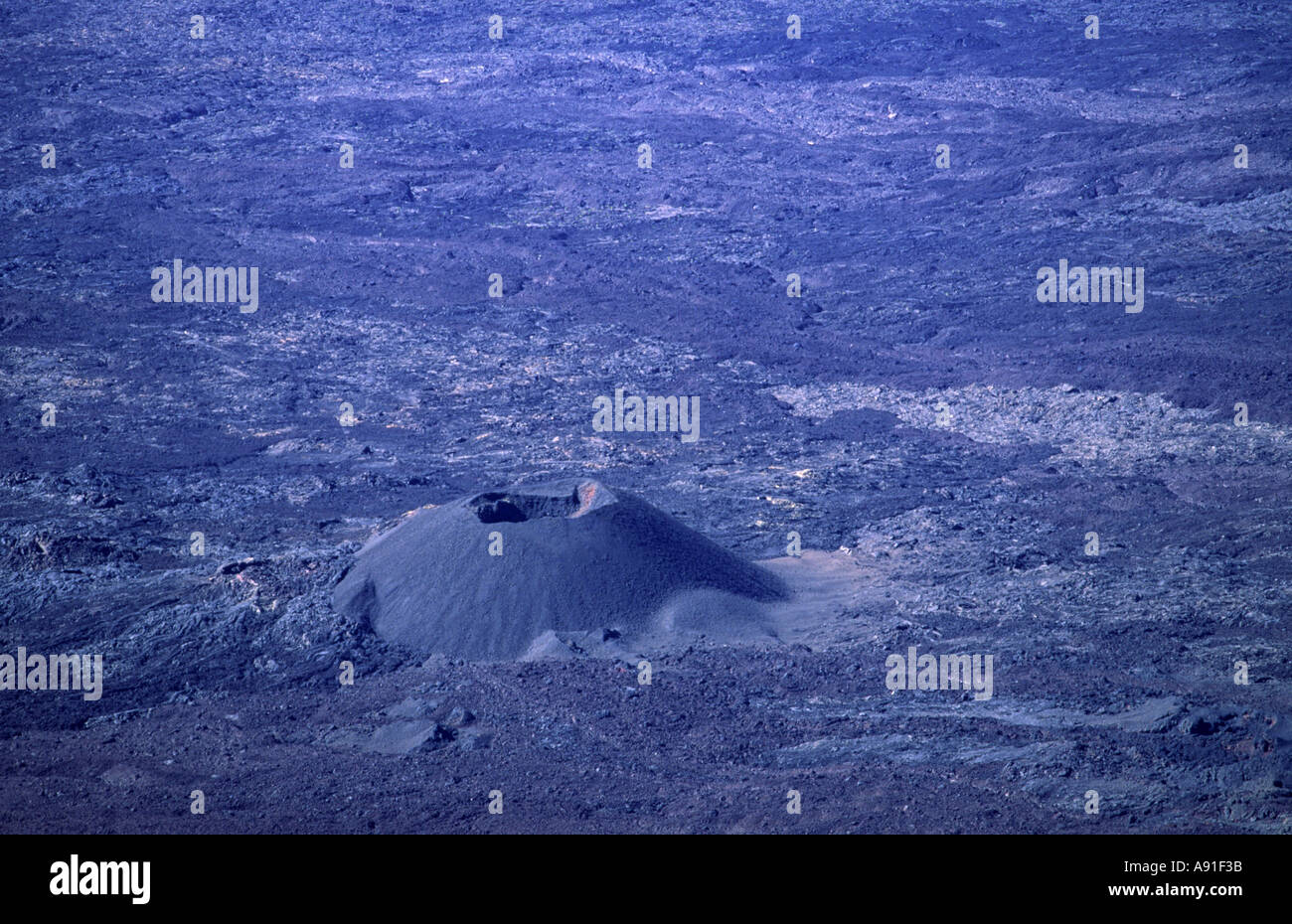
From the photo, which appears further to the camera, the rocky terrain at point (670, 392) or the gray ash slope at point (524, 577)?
the gray ash slope at point (524, 577)

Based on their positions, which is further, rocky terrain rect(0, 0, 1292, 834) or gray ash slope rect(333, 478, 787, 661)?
gray ash slope rect(333, 478, 787, 661)

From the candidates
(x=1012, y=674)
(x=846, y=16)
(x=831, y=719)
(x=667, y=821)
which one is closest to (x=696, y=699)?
(x=831, y=719)

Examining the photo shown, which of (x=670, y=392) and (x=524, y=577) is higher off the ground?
(x=670, y=392)

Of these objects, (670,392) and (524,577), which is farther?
(670,392)

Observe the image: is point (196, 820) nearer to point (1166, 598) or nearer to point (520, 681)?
point (520, 681)
